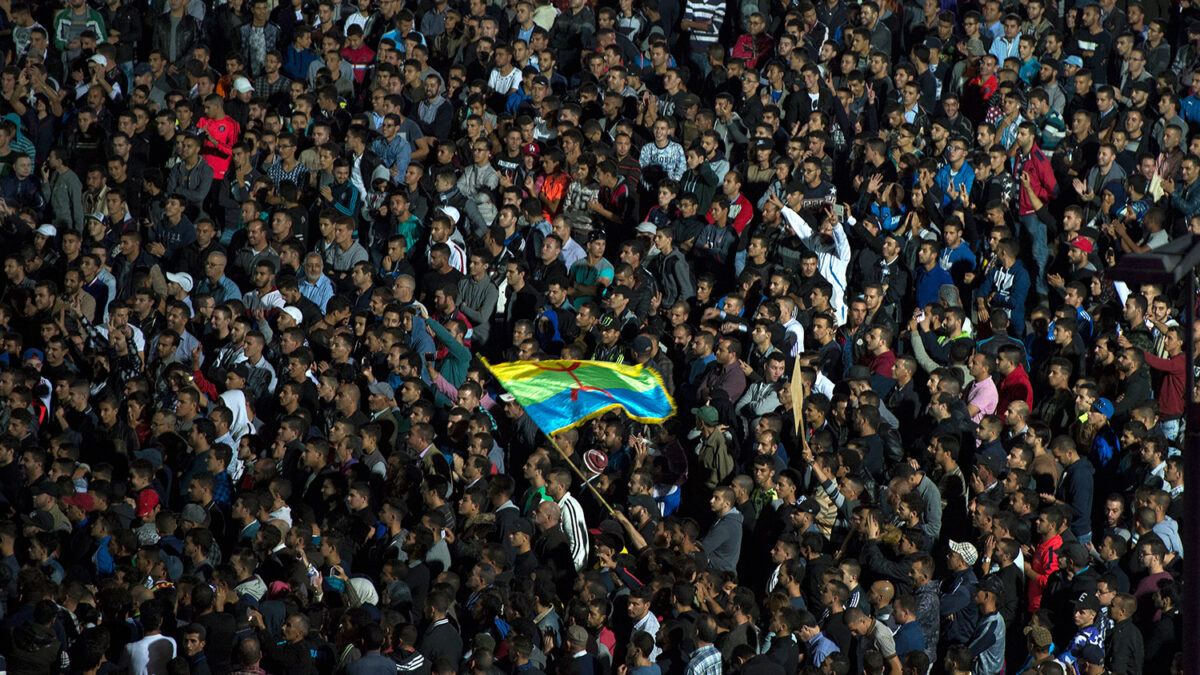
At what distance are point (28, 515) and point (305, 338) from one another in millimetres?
3241

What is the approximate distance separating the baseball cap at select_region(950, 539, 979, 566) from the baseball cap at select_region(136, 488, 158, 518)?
6.14 m

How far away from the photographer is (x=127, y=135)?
1961cm

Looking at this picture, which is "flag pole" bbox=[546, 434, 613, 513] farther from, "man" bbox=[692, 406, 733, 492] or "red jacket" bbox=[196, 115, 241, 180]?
"red jacket" bbox=[196, 115, 241, 180]

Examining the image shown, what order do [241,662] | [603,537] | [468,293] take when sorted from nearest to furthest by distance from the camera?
[241,662]
[603,537]
[468,293]

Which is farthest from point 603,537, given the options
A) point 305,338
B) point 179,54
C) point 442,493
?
point 179,54

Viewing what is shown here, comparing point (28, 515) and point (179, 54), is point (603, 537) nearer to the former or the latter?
point (28, 515)

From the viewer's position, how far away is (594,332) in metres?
16.1

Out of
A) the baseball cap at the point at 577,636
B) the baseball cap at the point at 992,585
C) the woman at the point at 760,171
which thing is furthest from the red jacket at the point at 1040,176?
the baseball cap at the point at 577,636

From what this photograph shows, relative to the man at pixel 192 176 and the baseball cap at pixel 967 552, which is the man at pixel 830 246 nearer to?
the baseball cap at pixel 967 552

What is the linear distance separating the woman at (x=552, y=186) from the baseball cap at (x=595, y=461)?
14.2 feet

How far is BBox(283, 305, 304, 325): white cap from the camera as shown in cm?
1636

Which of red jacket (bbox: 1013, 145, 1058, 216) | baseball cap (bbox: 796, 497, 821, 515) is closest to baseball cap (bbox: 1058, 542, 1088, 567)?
baseball cap (bbox: 796, 497, 821, 515)

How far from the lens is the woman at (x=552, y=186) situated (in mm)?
18453

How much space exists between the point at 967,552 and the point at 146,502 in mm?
6295
